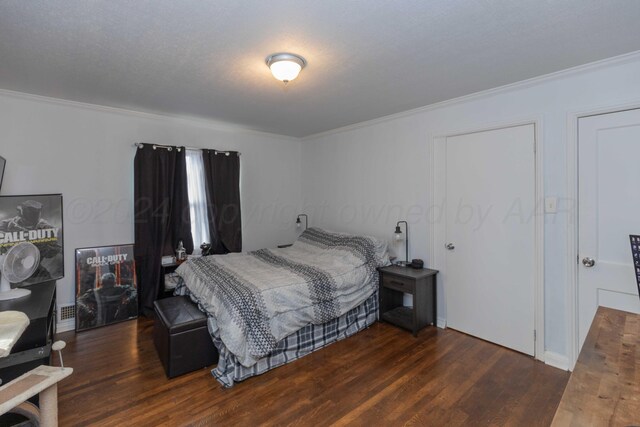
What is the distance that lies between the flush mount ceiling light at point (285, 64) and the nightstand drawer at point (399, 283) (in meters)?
2.22

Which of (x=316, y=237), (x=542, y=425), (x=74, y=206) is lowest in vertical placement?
(x=542, y=425)

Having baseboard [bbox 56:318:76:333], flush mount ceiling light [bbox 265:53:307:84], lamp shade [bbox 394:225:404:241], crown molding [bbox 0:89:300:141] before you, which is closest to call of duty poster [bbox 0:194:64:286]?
baseboard [bbox 56:318:76:333]

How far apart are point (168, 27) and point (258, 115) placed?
198 centimetres

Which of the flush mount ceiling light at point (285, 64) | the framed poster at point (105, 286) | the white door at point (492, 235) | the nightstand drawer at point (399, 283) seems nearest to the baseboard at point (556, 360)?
the white door at point (492, 235)

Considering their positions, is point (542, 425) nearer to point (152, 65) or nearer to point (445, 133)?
point (445, 133)

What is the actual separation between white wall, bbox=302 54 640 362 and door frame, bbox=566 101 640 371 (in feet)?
0.10

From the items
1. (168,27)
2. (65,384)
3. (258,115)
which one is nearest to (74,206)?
(65,384)

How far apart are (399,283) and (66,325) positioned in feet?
11.6

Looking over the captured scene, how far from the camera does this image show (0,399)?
1095mm

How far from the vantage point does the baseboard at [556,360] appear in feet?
8.31

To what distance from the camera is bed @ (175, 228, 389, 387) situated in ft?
7.96

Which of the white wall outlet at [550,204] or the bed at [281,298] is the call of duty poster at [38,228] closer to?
the bed at [281,298]

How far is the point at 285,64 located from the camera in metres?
2.19

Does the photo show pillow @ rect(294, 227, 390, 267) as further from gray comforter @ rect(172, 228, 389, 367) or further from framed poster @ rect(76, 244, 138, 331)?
framed poster @ rect(76, 244, 138, 331)
